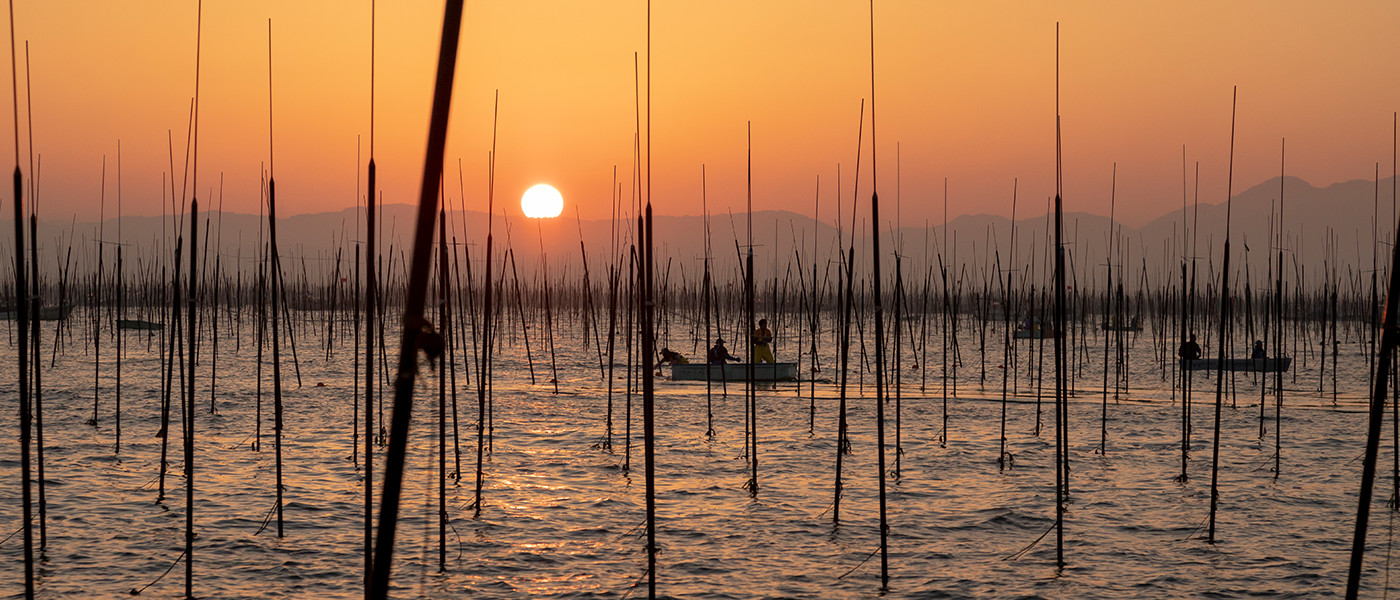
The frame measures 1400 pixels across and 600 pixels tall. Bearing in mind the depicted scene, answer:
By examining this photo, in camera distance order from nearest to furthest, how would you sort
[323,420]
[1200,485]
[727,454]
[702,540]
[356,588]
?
[356,588] → [702,540] → [1200,485] → [727,454] → [323,420]

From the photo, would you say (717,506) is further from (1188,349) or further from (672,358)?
(672,358)

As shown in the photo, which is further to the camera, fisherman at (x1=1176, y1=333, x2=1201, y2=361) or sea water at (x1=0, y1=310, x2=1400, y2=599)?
fisherman at (x1=1176, y1=333, x2=1201, y2=361)

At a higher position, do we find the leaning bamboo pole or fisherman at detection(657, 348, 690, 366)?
the leaning bamboo pole

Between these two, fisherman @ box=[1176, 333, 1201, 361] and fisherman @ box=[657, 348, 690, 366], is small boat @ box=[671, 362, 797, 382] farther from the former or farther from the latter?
fisherman @ box=[1176, 333, 1201, 361]

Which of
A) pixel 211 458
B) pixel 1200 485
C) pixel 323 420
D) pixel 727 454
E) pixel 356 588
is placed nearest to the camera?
pixel 356 588

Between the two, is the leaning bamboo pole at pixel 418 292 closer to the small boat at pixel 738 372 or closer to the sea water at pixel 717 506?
the sea water at pixel 717 506

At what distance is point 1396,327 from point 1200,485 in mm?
8141

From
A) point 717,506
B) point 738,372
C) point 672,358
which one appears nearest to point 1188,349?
point 738,372

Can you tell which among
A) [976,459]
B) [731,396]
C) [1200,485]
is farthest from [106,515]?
[731,396]

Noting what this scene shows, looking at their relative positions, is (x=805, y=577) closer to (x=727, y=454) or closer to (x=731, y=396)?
(x=727, y=454)

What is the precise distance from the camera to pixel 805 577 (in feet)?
23.9

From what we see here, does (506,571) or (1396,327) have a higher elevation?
(1396,327)

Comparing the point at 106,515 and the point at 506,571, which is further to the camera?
the point at 106,515

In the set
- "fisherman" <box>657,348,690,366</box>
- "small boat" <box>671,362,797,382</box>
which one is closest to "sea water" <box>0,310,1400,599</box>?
"small boat" <box>671,362,797,382</box>
